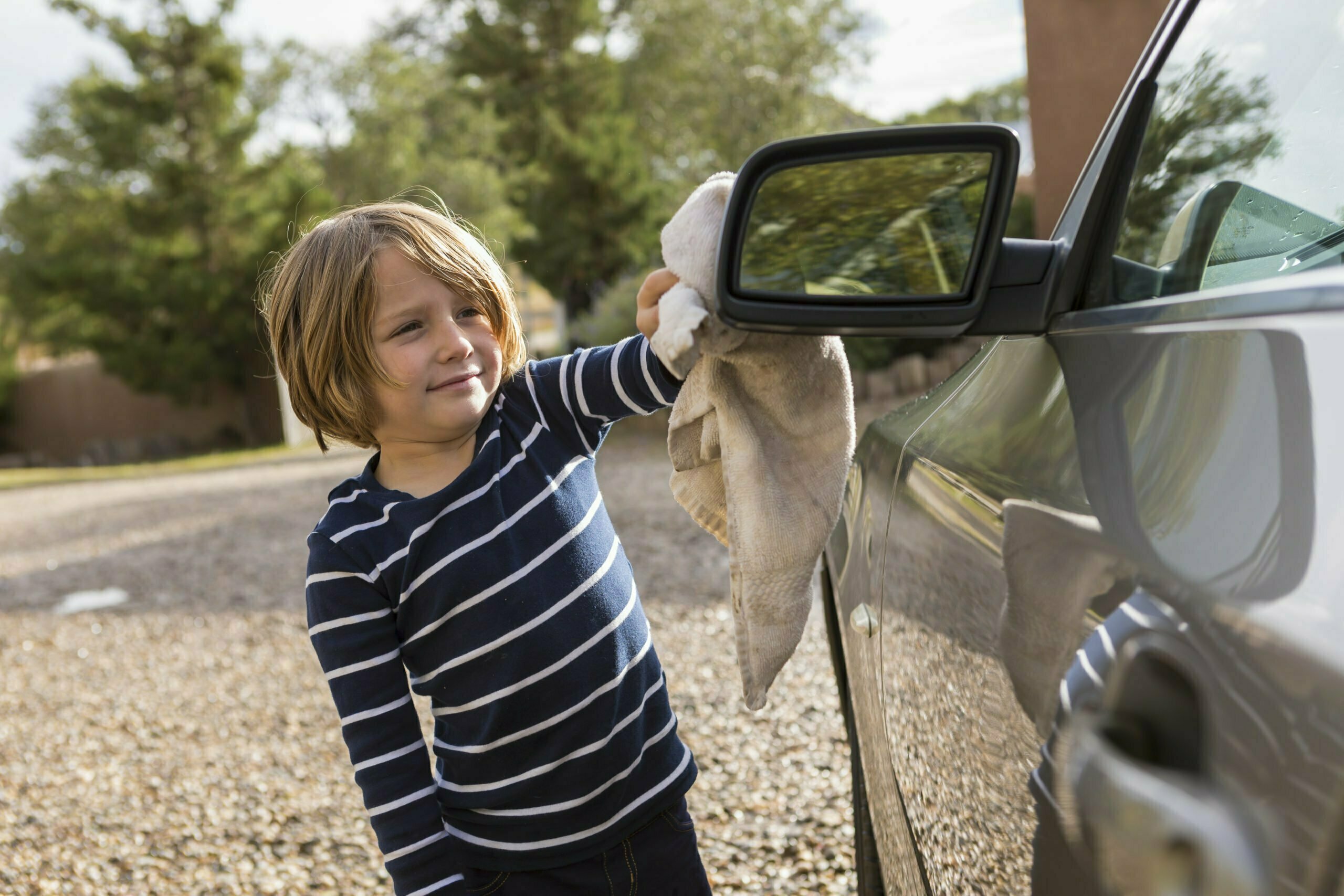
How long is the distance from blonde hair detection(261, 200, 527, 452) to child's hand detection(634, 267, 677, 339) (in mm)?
348

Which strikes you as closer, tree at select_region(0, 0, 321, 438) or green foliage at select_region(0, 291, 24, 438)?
tree at select_region(0, 0, 321, 438)

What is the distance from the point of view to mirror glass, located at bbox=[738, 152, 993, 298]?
1311 mm

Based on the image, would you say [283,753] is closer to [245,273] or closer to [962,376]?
[962,376]

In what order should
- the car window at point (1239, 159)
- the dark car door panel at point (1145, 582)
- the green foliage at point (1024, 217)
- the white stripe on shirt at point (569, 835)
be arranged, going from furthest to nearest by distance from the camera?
the green foliage at point (1024, 217)
the white stripe on shirt at point (569, 835)
the car window at point (1239, 159)
the dark car door panel at point (1145, 582)

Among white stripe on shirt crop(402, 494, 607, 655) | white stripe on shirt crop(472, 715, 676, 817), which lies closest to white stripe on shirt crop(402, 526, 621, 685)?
white stripe on shirt crop(402, 494, 607, 655)

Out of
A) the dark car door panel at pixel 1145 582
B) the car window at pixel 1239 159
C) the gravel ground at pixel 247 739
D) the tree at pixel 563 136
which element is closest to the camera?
the dark car door panel at pixel 1145 582

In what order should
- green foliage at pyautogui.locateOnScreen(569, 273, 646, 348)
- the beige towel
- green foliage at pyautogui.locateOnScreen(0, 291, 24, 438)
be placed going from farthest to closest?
green foliage at pyautogui.locateOnScreen(0, 291, 24, 438), green foliage at pyautogui.locateOnScreen(569, 273, 646, 348), the beige towel

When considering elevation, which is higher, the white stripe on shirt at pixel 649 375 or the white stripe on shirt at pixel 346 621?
the white stripe on shirt at pixel 649 375

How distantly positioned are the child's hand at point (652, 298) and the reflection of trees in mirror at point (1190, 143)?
21.5 inches

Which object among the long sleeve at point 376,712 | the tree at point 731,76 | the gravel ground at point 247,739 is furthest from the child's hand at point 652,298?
the tree at point 731,76

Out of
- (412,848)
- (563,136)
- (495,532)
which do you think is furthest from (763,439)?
(563,136)

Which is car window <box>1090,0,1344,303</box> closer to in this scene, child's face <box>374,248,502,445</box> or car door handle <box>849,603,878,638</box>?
car door handle <box>849,603,878,638</box>

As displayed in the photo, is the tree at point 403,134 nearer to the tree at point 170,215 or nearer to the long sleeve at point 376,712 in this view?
the tree at point 170,215

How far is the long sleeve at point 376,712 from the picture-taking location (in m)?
1.56
